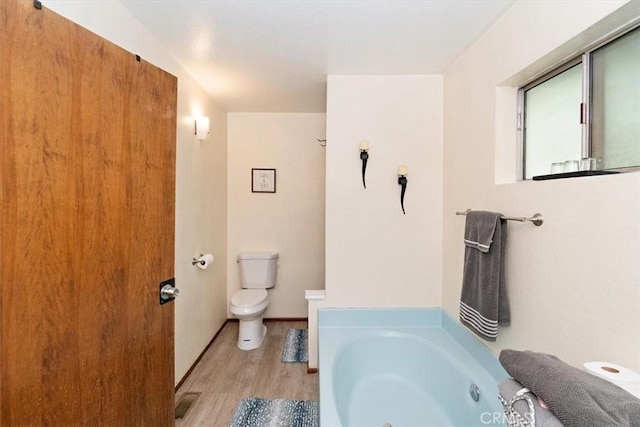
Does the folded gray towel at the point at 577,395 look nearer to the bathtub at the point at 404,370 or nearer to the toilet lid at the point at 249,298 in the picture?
the bathtub at the point at 404,370

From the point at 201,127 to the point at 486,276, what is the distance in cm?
228

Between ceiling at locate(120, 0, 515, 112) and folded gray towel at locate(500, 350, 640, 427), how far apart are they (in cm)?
154

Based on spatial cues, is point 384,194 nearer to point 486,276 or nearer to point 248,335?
point 486,276

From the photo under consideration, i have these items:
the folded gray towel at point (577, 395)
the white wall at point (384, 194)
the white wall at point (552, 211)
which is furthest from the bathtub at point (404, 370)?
the folded gray towel at point (577, 395)

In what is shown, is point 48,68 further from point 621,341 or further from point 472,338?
point 472,338

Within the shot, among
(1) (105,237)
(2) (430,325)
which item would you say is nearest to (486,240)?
(2) (430,325)

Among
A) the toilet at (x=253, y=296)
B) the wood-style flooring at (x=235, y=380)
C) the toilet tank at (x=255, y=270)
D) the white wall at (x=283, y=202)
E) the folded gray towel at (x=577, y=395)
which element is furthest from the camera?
the white wall at (x=283, y=202)

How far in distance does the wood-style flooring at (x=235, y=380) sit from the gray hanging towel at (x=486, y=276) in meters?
1.25

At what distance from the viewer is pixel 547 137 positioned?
4.32 feet

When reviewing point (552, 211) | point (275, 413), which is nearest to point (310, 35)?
point (552, 211)

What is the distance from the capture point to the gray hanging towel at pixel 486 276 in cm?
137

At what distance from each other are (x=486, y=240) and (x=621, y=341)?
610mm

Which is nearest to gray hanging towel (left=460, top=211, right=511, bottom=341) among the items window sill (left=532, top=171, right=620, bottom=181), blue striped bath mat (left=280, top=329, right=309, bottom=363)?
window sill (left=532, top=171, right=620, bottom=181)

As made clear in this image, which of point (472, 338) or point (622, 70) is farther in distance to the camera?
point (472, 338)
